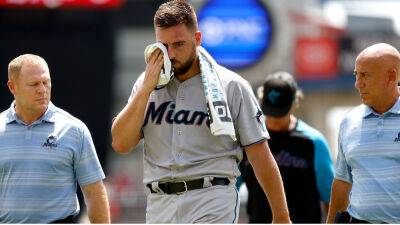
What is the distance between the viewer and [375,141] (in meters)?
7.29

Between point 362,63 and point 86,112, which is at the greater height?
point 362,63

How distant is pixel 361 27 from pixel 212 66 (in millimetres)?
26703

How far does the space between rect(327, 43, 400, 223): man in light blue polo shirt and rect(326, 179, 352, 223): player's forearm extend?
Result: 0.18 m

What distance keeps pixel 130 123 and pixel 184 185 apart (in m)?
0.44

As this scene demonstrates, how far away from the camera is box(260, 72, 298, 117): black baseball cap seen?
368 inches

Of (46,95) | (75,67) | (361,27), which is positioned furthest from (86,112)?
(361,27)

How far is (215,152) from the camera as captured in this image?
7.27 meters

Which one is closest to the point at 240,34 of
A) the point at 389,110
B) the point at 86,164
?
the point at 86,164

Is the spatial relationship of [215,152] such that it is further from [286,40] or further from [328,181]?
[286,40]

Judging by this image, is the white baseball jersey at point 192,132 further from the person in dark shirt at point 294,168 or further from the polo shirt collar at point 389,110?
the person in dark shirt at point 294,168

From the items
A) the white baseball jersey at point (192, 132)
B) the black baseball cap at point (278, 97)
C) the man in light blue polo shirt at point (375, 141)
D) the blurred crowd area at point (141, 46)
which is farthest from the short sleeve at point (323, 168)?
the blurred crowd area at point (141, 46)

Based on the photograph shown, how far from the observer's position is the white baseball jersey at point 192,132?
7.26 m

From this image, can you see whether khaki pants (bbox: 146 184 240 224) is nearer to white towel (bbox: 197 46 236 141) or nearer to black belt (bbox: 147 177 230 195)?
black belt (bbox: 147 177 230 195)

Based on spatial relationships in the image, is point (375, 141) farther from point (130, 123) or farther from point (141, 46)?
Answer: point (141, 46)
